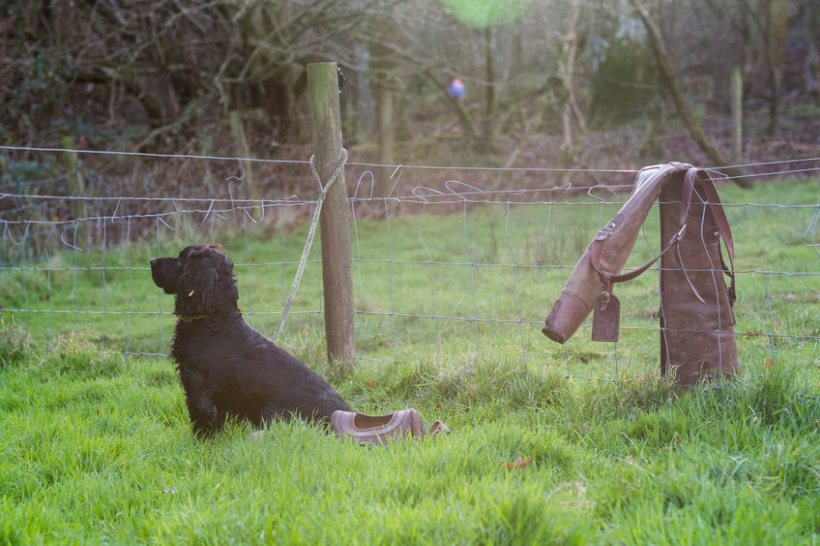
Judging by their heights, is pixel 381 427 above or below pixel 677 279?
below

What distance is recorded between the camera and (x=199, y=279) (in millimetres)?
4094

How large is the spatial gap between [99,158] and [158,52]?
2.19m

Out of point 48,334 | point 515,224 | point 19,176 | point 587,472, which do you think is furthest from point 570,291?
point 19,176

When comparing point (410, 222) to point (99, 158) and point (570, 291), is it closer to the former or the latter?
point (99, 158)

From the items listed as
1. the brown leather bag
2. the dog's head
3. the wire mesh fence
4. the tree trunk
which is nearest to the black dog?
the dog's head

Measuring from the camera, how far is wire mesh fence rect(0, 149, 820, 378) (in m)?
5.41

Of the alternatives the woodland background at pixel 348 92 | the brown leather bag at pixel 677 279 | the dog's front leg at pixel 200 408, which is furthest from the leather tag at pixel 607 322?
the woodland background at pixel 348 92

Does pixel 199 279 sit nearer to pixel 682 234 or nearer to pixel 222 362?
pixel 222 362

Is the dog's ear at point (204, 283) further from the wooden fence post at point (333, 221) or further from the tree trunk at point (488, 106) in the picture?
the tree trunk at point (488, 106)

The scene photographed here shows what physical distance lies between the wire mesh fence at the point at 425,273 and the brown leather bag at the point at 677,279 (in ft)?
0.70

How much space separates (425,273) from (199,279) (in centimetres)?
579

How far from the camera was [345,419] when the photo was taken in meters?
3.85

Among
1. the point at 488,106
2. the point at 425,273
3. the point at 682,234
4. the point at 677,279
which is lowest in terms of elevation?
the point at 425,273

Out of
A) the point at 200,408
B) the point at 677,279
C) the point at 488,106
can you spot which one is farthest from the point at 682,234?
the point at 488,106
